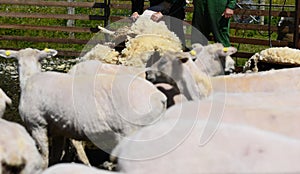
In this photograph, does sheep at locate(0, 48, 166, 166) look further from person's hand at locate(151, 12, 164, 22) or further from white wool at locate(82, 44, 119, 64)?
person's hand at locate(151, 12, 164, 22)

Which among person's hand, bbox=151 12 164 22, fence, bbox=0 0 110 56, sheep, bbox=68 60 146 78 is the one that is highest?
person's hand, bbox=151 12 164 22

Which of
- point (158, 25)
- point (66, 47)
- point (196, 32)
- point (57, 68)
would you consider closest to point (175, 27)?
point (196, 32)

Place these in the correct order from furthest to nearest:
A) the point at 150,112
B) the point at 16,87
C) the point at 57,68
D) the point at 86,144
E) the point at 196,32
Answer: the point at 57,68 → the point at 16,87 → the point at 196,32 → the point at 86,144 → the point at 150,112

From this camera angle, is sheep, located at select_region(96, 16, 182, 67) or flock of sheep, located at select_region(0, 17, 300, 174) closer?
flock of sheep, located at select_region(0, 17, 300, 174)

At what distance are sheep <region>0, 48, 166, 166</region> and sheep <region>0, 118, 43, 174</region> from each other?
3.57 feet

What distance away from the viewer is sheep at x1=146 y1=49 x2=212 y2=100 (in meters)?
4.34

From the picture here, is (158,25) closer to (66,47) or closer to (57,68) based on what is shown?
(57,68)

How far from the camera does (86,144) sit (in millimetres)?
5547

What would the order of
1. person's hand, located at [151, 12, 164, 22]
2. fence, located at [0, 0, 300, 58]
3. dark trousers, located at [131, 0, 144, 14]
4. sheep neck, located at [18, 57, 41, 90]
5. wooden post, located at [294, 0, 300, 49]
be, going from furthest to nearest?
fence, located at [0, 0, 300, 58] < wooden post, located at [294, 0, 300, 49] < dark trousers, located at [131, 0, 144, 14] < person's hand, located at [151, 12, 164, 22] < sheep neck, located at [18, 57, 41, 90]

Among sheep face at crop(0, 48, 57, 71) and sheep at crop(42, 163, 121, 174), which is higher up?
sheep face at crop(0, 48, 57, 71)

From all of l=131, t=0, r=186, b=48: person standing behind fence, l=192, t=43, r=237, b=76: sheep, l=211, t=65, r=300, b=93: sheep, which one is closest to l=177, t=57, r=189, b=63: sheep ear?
l=211, t=65, r=300, b=93: sheep

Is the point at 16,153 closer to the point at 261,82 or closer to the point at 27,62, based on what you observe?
the point at 27,62

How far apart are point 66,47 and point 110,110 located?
28.8ft

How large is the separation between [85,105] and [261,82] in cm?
129
